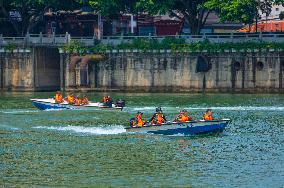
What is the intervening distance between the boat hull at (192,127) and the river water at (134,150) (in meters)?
0.49

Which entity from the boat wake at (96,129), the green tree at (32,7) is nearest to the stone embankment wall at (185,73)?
the green tree at (32,7)

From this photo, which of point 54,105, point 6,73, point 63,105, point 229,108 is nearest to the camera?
point 229,108

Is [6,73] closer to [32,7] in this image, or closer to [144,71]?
[32,7]

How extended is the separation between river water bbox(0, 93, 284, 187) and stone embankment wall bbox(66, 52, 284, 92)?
13322 mm

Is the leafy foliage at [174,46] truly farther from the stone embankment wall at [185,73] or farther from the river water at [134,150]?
the river water at [134,150]

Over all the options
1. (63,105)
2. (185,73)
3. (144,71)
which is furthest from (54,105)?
(185,73)

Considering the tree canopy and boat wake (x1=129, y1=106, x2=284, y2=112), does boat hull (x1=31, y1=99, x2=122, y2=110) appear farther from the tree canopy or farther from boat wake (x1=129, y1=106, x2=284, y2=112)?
the tree canopy

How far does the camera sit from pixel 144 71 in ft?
386

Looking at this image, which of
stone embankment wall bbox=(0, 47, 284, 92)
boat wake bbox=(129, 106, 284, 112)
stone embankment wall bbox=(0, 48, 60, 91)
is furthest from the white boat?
stone embankment wall bbox=(0, 48, 60, 91)

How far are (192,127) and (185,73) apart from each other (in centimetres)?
4012

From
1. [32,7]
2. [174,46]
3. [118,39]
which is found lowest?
[174,46]

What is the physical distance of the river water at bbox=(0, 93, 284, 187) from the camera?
57250 mm

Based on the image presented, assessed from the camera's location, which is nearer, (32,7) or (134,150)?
(134,150)

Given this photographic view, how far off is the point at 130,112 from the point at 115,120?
6330mm
